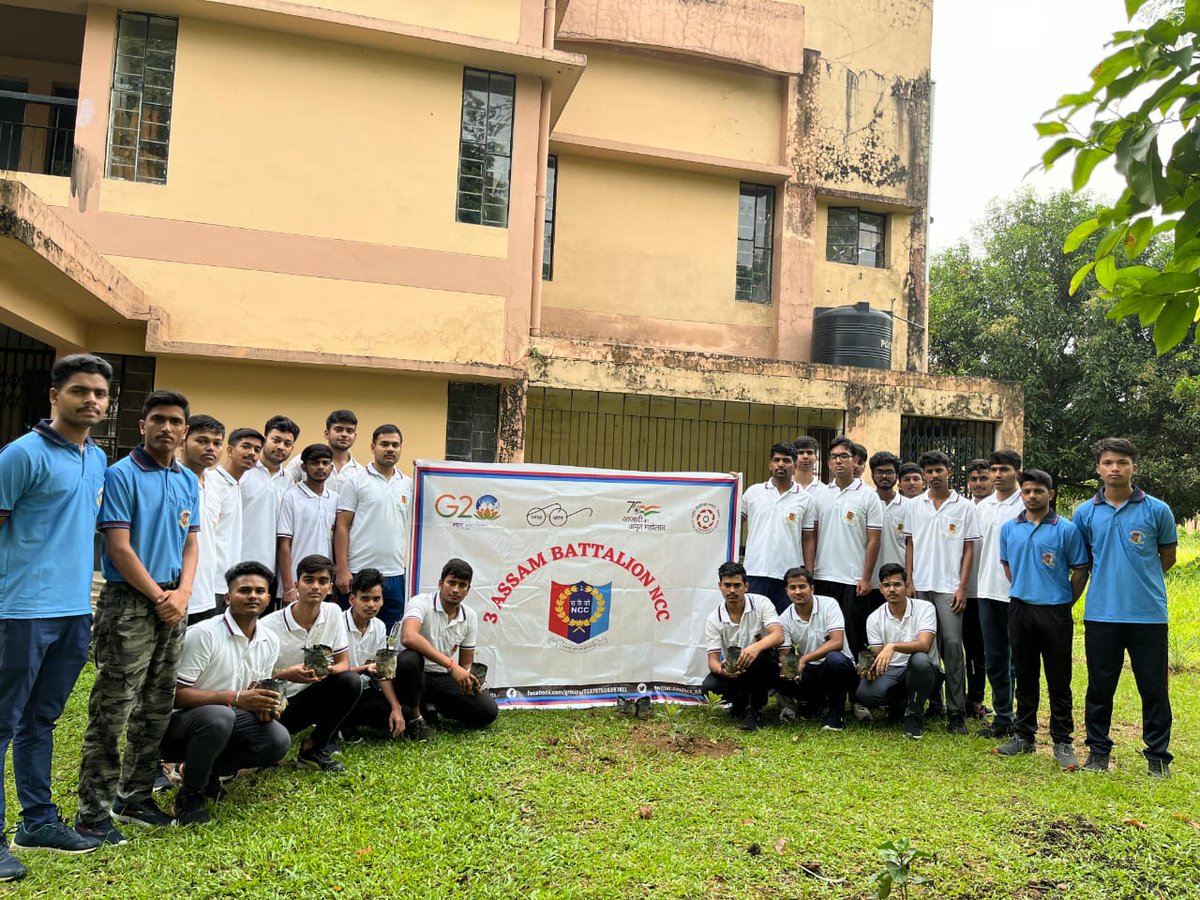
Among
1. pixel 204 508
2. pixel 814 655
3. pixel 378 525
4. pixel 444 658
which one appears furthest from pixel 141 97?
pixel 814 655

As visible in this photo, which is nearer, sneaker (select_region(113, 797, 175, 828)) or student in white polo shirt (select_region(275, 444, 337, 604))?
sneaker (select_region(113, 797, 175, 828))

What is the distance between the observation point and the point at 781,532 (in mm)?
6094

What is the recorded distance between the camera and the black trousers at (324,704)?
166 inches

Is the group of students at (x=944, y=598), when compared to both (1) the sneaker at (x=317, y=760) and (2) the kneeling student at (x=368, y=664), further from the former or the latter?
(1) the sneaker at (x=317, y=760)

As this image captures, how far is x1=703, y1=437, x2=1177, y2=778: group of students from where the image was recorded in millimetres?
4824

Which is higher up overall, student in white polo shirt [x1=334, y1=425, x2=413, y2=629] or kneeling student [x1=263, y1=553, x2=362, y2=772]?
student in white polo shirt [x1=334, y1=425, x2=413, y2=629]

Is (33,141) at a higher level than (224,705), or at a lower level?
higher

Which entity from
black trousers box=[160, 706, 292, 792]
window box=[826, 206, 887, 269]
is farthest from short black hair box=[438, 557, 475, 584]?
window box=[826, 206, 887, 269]

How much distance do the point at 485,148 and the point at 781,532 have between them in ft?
18.1

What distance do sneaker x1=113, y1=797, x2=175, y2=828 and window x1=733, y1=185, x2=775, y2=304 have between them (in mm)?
10413

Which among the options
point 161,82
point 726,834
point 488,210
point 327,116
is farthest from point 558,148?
point 726,834

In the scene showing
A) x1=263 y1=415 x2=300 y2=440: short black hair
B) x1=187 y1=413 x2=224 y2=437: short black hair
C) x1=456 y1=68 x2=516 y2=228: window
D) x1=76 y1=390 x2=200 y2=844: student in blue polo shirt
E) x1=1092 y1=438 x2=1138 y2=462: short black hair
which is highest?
x1=456 y1=68 x2=516 y2=228: window

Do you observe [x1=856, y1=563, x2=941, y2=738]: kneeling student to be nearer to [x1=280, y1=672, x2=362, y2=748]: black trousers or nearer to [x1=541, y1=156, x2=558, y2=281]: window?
[x1=280, y1=672, x2=362, y2=748]: black trousers

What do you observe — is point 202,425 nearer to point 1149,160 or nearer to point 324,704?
point 324,704
